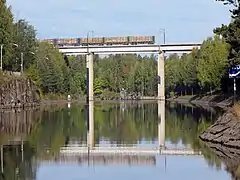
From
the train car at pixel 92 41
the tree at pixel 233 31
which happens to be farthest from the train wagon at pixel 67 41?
the tree at pixel 233 31

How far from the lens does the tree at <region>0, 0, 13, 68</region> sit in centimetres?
8300

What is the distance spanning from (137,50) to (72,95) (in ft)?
68.7

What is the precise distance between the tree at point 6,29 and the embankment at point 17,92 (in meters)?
4.36

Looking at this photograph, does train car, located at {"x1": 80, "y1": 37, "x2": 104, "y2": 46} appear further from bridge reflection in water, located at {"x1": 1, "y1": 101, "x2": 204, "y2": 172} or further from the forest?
bridge reflection in water, located at {"x1": 1, "y1": 101, "x2": 204, "y2": 172}

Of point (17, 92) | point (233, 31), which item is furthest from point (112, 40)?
point (233, 31)

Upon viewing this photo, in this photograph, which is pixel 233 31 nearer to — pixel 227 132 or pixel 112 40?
pixel 227 132

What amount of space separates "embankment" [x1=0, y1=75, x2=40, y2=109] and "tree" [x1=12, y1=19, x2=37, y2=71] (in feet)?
21.2

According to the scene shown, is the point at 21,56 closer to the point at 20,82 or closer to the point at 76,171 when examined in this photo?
the point at 20,82

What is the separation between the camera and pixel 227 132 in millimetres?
26172

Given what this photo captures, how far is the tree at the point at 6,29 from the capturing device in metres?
83.0

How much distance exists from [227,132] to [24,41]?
74.6 m

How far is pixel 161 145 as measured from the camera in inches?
1087

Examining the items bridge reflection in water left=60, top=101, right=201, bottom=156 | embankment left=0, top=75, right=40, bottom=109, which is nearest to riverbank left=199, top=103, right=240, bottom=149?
bridge reflection in water left=60, top=101, right=201, bottom=156

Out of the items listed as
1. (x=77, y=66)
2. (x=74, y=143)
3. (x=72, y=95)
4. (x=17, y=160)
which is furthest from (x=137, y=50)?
(x=17, y=160)
